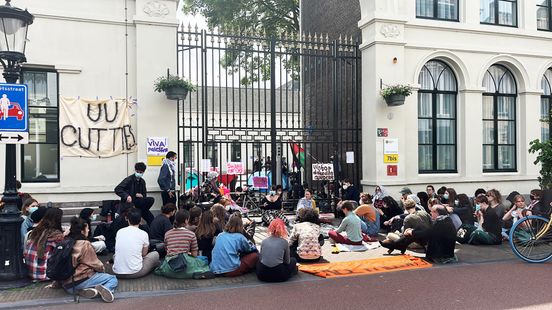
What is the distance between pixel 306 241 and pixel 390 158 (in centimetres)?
617

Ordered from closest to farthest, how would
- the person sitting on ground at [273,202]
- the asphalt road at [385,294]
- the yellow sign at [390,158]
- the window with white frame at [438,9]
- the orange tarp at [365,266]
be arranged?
1. the asphalt road at [385,294]
2. the orange tarp at [365,266]
3. the person sitting on ground at [273,202]
4. the yellow sign at [390,158]
5. the window with white frame at [438,9]

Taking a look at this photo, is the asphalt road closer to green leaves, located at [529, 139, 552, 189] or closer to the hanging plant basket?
green leaves, located at [529, 139, 552, 189]

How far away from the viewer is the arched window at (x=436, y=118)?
48.0 ft

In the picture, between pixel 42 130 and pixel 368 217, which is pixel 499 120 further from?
pixel 42 130

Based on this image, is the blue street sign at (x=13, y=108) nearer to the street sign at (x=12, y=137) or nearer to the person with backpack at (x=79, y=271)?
the street sign at (x=12, y=137)

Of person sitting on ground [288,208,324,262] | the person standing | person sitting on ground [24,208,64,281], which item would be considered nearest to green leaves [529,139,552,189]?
person sitting on ground [288,208,324,262]

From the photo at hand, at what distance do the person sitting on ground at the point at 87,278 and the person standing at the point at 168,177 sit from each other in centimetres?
426

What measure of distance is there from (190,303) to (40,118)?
7.17 meters

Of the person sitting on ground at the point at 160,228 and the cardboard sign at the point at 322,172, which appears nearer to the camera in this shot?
the person sitting on ground at the point at 160,228

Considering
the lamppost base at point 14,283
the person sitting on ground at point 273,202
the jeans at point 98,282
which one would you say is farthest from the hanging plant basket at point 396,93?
the lamppost base at point 14,283

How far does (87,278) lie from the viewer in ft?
21.6

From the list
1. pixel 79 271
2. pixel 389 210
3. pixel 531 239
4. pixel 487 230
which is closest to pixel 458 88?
pixel 389 210

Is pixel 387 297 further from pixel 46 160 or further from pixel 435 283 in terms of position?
pixel 46 160

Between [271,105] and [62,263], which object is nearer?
[62,263]
